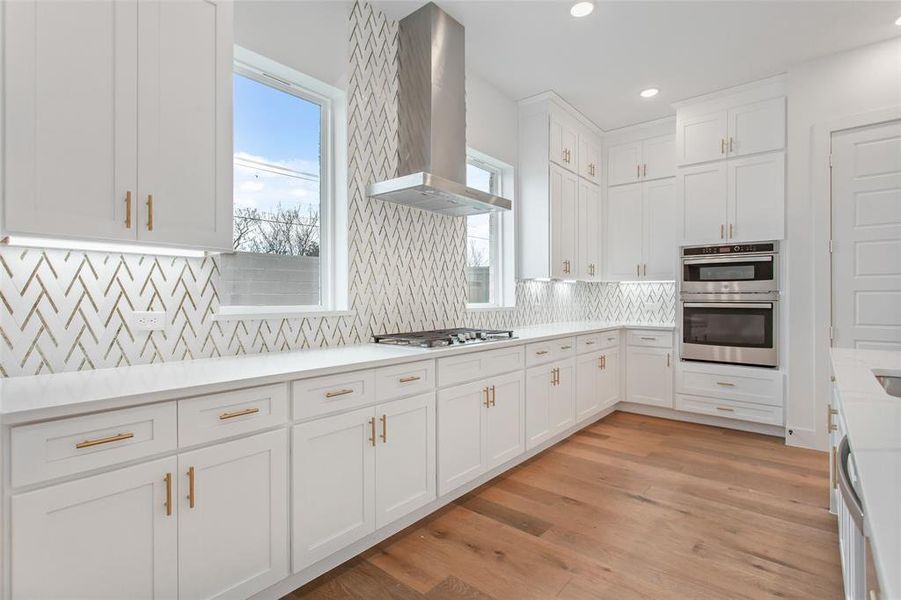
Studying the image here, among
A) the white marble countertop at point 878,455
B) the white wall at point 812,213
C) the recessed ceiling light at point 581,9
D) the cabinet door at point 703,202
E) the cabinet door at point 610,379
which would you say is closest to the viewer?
the white marble countertop at point 878,455

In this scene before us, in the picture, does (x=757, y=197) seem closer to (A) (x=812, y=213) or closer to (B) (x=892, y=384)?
(A) (x=812, y=213)

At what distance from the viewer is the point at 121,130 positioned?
1.60 meters

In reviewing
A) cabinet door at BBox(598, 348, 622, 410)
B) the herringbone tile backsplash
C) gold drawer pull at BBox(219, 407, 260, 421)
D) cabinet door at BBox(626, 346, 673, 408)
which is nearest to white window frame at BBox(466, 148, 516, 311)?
the herringbone tile backsplash

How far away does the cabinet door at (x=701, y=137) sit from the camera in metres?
4.10

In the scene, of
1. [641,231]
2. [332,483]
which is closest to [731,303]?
[641,231]

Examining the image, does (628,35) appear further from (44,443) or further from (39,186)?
(44,443)

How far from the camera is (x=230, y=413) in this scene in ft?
5.22

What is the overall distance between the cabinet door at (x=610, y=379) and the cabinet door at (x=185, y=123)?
138 inches

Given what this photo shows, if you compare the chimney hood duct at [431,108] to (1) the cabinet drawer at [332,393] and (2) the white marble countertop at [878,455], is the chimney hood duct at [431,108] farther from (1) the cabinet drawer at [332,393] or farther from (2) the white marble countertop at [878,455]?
(2) the white marble countertop at [878,455]

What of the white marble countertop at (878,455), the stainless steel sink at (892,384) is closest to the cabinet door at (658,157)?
the stainless steel sink at (892,384)

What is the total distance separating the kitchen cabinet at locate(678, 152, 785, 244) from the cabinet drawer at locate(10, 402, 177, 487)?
4355 millimetres

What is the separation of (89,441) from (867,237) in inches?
184

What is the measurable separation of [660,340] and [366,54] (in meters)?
3.60

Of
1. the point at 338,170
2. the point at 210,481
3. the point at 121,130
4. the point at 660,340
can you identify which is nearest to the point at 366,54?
the point at 338,170
